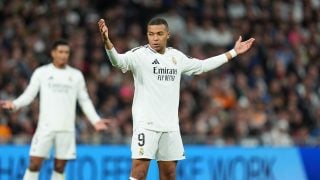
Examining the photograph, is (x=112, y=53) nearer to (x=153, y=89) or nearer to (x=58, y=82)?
(x=153, y=89)

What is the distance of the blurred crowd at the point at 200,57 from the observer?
15953mm

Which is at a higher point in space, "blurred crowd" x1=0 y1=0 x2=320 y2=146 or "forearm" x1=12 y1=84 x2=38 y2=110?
"blurred crowd" x1=0 y1=0 x2=320 y2=146

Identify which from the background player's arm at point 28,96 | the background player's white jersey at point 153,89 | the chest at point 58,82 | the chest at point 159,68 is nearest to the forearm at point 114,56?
the background player's white jersey at point 153,89

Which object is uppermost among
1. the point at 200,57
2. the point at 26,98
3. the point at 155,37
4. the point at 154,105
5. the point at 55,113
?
the point at 200,57

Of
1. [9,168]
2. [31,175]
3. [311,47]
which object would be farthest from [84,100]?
[311,47]

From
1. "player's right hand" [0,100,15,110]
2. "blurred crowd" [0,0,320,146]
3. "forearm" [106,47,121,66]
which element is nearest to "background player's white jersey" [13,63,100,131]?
"player's right hand" [0,100,15,110]

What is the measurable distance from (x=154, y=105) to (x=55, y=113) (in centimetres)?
267

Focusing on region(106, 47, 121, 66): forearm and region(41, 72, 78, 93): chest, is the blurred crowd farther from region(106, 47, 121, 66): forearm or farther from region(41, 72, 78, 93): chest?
region(106, 47, 121, 66): forearm

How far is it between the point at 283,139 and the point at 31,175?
751 cm

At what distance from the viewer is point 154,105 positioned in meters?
9.11

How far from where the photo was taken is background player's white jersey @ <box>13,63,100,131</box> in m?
11.4

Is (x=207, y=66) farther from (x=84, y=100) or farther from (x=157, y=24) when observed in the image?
(x=84, y=100)

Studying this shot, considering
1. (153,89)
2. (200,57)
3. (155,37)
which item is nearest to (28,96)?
(153,89)

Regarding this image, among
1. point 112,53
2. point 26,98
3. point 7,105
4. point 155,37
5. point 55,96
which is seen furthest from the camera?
point 55,96
